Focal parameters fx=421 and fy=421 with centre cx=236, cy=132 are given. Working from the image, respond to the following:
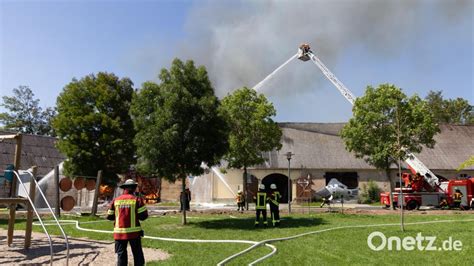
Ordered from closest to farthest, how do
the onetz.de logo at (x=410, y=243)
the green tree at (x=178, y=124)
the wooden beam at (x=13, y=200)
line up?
1. the wooden beam at (x=13, y=200)
2. the onetz.de logo at (x=410, y=243)
3. the green tree at (x=178, y=124)

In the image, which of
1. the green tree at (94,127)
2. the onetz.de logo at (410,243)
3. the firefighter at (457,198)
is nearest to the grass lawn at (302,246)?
the onetz.de logo at (410,243)

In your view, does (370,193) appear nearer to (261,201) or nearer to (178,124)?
(261,201)

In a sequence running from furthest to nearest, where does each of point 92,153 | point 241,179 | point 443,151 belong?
point 443,151
point 241,179
point 92,153

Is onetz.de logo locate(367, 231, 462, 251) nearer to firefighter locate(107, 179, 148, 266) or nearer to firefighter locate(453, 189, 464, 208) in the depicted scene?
firefighter locate(107, 179, 148, 266)

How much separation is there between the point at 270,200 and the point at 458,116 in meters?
56.4

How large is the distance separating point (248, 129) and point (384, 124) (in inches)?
382

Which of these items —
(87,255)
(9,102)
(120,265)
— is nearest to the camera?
(120,265)

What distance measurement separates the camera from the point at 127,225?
26.0 feet

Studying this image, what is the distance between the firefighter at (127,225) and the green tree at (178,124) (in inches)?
316

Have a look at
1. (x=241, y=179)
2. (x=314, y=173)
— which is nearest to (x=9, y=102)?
(x=241, y=179)

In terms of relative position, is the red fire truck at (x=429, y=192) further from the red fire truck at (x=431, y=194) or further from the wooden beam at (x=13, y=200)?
the wooden beam at (x=13, y=200)

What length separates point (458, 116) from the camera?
62906 mm

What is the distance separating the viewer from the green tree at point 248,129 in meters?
29.3

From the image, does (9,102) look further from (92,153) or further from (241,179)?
(92,153)
